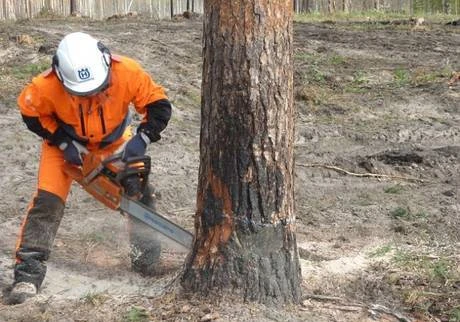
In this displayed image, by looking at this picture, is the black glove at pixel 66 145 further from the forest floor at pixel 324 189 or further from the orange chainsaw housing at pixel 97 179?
the forest floor at pixel 324 189

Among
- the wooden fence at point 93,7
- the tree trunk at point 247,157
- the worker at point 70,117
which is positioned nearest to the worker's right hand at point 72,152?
the worker at point 70,117

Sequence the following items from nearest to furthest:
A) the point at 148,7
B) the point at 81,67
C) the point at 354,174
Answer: the point at 81,67
the point at 354,174
the point at 148,7

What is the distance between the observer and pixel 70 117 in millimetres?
4984

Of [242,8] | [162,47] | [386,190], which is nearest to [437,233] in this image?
[386,190]

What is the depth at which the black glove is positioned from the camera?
5.02 meters

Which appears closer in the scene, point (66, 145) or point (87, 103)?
point (87, 103)

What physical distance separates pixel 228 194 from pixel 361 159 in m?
4.30

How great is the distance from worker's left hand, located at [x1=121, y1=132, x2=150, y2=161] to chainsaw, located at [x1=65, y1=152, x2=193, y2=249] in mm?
45

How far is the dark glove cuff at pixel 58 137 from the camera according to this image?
5.01 meters

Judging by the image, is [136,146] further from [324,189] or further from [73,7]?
[73,7]

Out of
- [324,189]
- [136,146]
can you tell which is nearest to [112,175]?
[136,146]

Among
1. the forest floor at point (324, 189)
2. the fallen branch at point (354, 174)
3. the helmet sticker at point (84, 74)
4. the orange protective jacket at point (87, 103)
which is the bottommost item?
the fallen branch at point (354, 174)

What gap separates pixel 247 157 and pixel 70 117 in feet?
4.68

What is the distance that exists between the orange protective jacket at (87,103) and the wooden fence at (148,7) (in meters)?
13.4
